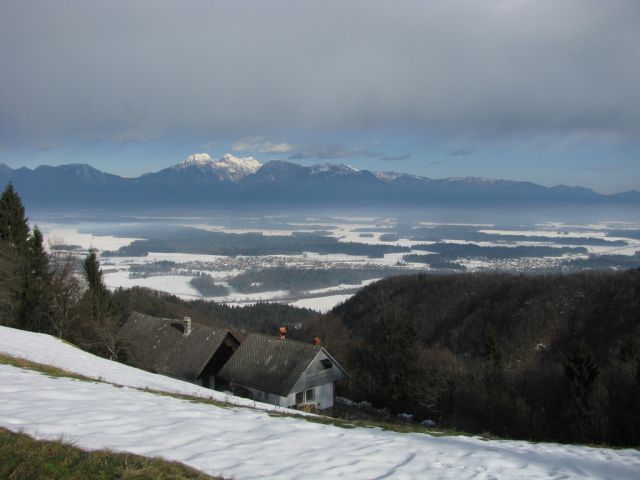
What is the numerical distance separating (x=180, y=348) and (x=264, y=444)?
1084 inches

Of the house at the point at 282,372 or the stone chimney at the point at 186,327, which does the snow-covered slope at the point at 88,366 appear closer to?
the house at the point at 282,372

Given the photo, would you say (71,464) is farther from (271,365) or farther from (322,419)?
(271,365)

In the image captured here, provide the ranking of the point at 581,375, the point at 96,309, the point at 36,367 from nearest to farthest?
the point at 36,367
the point at 581,375
the point at 96,309

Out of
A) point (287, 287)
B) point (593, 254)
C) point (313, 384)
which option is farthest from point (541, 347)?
point (593, 254)

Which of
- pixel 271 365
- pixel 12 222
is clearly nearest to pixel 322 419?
pixel 271 365

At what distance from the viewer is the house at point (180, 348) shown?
106 feet

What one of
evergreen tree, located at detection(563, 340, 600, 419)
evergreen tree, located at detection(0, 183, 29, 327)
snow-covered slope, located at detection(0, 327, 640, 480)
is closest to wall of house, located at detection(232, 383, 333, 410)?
evergreen tree, located at detection(0, 183, 29, 327)

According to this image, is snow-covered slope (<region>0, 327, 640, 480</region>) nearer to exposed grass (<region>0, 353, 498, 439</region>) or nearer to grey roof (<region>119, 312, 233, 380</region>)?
exposed grass (<region>0, 353, 498, 439</region>)

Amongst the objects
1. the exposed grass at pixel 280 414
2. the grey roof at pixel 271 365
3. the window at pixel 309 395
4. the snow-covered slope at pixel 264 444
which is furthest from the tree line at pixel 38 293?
the snow-covered slope at pixel 264 444

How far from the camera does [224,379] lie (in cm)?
3269

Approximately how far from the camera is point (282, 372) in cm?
3066

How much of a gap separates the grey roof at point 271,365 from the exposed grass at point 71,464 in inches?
913

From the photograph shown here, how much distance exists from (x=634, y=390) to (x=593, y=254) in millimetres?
161811

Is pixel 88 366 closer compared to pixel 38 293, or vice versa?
pixel 88 366
